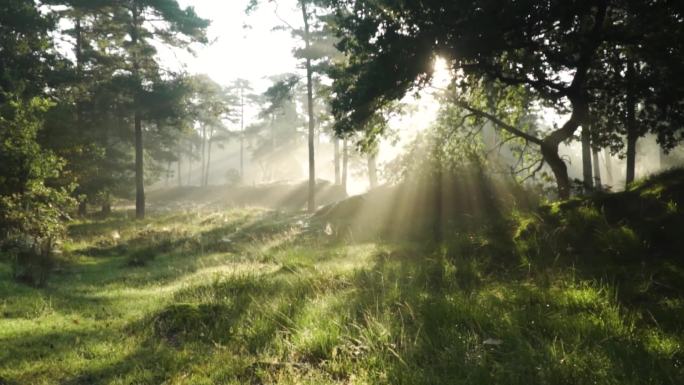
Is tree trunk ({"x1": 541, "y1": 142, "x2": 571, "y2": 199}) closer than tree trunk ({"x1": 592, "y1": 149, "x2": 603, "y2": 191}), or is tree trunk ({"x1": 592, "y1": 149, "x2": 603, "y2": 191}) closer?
tree trunk ({"x1": 541, "y1": 142, "x2": 571, "y2": 199})

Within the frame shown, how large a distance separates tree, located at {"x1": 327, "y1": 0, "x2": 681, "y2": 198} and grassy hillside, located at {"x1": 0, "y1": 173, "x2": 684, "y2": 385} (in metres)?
3.72

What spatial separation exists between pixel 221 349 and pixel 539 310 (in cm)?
357

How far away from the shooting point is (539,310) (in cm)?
427

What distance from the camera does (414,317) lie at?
15.6 ft

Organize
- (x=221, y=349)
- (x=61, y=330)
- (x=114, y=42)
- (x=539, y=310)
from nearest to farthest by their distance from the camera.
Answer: (x=539, y=310) < (x=221, y=349) < (x=61, y=330) < (x=114, y=42)

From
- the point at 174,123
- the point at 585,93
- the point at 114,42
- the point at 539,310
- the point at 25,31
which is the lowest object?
the point at 539,310

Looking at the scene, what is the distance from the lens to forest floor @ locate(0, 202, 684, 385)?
11.2ft

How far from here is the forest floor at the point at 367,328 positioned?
3.41 meters

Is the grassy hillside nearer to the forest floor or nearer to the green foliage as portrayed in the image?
the forest floor

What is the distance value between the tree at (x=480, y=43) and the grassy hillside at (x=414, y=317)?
3.72 metres

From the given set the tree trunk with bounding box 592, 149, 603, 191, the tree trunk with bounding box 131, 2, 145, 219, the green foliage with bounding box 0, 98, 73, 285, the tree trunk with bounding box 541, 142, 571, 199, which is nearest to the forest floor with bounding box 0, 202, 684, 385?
the green foliage with bounding box 0, 98, 73, 285

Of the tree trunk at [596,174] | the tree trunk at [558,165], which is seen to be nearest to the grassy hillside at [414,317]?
the tree trunk at [558,165]

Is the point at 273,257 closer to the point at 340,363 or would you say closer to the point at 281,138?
the point at 340,363

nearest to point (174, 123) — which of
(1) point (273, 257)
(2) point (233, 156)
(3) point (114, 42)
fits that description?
(3) point (114, 42)
